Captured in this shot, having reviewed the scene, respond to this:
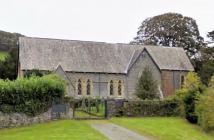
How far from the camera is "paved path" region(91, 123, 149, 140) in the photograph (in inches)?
1048

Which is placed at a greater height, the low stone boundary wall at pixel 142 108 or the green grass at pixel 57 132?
the low stone boundary wall at pixel 142 108

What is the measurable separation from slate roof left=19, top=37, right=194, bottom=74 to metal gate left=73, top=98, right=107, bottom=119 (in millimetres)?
16432

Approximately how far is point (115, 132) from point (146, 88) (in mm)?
28288

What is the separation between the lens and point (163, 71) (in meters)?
65.2

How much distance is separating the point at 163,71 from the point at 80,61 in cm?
1294

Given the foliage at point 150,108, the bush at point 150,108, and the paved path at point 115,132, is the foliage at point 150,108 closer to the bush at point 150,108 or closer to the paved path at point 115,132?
the bush at point 150,108

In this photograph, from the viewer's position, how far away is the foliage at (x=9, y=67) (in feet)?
215

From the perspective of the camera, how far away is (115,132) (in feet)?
95.5

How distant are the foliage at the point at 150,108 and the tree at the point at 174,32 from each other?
39200 mm

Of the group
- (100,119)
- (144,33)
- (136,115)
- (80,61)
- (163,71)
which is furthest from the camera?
(144,33)

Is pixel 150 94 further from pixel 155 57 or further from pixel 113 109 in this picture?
pixel 113 109

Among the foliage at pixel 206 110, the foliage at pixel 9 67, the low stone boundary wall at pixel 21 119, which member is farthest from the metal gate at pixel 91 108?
the foliage at pixel 9 67

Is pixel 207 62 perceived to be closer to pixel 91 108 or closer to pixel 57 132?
pixel 91 108

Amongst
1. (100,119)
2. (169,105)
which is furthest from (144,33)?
(100,119)
